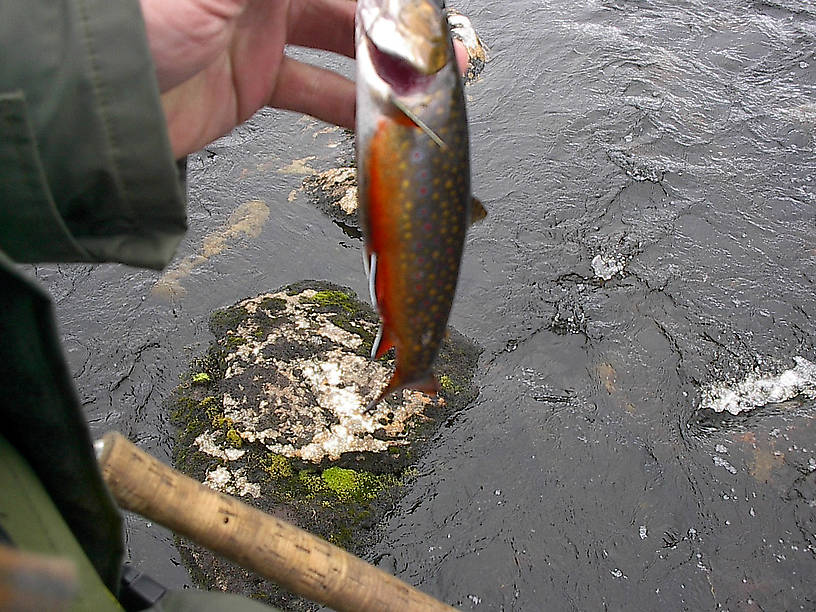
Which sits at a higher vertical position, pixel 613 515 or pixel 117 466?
pixel 117 466

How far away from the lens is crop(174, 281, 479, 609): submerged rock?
3.82 meters

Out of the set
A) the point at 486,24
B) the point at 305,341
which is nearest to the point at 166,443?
the point at 305,341

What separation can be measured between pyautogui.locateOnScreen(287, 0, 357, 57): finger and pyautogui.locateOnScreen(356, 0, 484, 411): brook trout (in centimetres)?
71

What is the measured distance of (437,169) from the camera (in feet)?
6.54

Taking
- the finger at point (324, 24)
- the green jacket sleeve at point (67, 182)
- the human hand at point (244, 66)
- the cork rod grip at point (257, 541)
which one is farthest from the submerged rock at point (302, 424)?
the finger at point (324, 24)

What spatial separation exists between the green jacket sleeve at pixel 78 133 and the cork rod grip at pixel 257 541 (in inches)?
36.2

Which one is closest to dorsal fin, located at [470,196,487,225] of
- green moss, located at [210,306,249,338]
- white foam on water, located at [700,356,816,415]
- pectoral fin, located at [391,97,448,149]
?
pectoral fin, located at [391,97,448,149]

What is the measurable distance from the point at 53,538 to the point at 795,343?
15.7ft

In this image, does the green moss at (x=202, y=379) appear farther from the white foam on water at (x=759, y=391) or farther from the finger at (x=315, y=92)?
the white foam on water at (x=759, y=391)

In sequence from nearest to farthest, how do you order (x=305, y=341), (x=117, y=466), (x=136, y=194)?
(x=136, y=194) < (x=117, y=466) < (x=305, y=341)

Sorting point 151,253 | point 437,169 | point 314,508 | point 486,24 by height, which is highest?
point 437,169

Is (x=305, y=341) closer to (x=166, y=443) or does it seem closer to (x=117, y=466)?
(x=166, y=443)

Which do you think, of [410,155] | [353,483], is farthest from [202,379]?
[410,155]

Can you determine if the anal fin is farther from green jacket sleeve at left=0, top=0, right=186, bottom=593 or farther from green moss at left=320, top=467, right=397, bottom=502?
green moss at left=320, top=467, right=397, bottom=502
